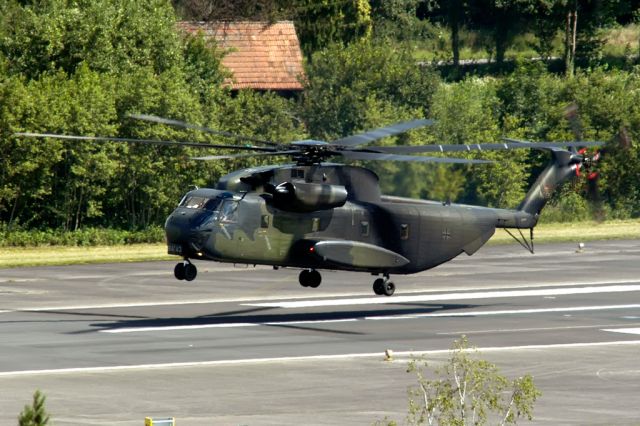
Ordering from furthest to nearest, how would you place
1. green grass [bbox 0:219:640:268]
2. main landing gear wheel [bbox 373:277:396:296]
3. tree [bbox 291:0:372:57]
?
tree [bbox 291:0:372:57] → green grass [bbox 0:219:640:268] → main landing gear wheel [bbox 373:277:396:296]

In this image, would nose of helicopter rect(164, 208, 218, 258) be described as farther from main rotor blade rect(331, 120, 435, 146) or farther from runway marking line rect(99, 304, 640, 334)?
runway marking line rect(99, 304, 640, 334)

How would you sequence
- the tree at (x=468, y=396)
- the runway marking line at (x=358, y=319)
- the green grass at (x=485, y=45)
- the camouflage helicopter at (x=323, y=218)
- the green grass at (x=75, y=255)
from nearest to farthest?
the tree at (x=468, y=396) < the camouflage helicopter at (x=323, y=218) < the runway marking line at (x=358, y=319) < the green grass at (x=75, y=255) < the green grass at (x=485, y=45)

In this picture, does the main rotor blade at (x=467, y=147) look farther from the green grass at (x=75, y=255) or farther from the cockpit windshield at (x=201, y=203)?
the green grass at (x=75, y=255)

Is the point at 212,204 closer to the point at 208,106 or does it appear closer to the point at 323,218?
the point at 323,218

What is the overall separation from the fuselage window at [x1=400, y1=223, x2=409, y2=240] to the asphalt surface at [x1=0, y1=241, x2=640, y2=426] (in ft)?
9.94

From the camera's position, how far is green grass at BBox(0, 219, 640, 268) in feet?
196

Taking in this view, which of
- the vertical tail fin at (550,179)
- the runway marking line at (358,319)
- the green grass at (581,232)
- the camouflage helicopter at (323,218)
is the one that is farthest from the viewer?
the green grass at (581,232)

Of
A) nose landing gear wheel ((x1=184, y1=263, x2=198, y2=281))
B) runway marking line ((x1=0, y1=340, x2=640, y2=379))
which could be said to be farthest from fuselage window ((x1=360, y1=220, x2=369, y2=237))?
nose landing gear wheel ((x1=184, y1=263, x2=198, y2=281))

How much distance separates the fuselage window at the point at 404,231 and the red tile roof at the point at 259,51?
43.7 m

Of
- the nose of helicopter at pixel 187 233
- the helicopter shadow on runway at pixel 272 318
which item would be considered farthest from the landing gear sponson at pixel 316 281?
the nose of helicopter at pixel 187 233

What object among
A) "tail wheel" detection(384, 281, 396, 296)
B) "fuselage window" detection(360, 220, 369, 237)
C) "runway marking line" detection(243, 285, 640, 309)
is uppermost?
"fuselage window" detection(360, 220, 369, 237)

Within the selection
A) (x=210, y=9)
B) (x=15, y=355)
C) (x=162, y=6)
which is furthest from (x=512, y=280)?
(x=210, y=9)

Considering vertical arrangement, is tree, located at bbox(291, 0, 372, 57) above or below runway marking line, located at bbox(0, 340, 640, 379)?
below

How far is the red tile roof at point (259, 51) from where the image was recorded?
279 feet
